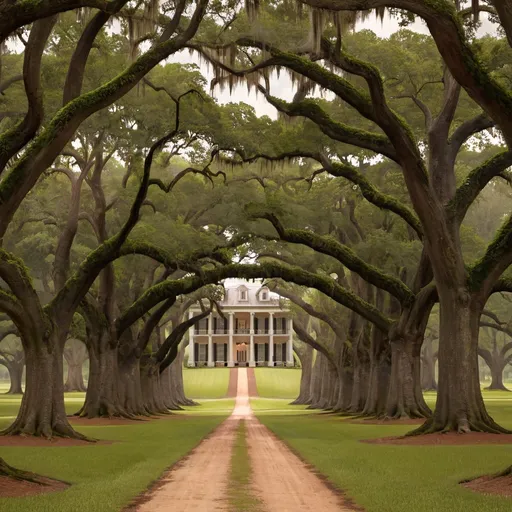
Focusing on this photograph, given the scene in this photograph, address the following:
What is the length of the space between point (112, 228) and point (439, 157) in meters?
20.0

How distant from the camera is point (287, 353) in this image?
118 m

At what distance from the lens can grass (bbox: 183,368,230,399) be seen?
87688 millimetres

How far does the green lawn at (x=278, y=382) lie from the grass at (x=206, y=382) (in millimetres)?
4087

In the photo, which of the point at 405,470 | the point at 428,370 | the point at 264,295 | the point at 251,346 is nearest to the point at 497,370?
the point at 428,370

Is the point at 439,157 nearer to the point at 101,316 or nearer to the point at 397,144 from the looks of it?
the point at 397,144

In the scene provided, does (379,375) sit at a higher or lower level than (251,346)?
lower

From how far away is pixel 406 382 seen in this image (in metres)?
30.7

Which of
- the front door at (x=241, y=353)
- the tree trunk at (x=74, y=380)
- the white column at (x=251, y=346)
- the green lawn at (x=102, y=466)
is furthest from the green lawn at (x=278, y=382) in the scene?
the green lawn at (x=102, y=466)

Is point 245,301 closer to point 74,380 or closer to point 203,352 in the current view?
point 203,352

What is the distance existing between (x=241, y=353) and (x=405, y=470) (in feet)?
351

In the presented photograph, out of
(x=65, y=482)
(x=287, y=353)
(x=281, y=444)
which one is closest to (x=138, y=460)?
(x=65, y=482)

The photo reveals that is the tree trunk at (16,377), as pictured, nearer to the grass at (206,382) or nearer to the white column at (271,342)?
the grass at (206,382)

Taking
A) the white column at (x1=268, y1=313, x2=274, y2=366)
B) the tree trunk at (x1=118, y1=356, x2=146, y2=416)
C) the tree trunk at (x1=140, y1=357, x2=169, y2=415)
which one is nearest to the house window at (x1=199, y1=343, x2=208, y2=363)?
the white column at (x1=268, y1=313, x2=274, y2=366)

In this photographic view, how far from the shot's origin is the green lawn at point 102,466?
1055cm
